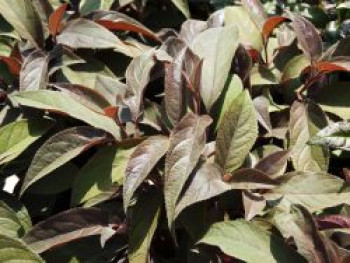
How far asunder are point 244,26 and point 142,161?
645mm

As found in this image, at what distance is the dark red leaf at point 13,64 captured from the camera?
152 centimetres

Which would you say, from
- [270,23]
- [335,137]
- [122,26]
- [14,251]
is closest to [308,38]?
[270,23]

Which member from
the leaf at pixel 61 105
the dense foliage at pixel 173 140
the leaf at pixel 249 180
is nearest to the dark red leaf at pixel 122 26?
the dense foliage at pixel 173 140

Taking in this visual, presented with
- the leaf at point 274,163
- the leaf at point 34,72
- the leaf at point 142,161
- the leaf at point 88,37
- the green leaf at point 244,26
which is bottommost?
the leaf at point 274,163

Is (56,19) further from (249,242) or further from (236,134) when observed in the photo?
(249,242)

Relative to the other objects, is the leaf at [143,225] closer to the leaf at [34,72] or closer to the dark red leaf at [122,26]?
the leaf at [34,72]

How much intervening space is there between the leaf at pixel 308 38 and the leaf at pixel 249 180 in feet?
1.30

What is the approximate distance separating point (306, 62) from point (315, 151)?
0.27 meters

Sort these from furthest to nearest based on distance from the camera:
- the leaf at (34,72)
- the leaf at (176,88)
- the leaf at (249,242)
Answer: the leaf at (34,72) → the leaf at (176,88) → the leaf at (249,242)

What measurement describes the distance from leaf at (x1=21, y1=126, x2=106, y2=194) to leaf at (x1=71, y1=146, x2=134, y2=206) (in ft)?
0.13

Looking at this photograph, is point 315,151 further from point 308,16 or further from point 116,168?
point 308,16

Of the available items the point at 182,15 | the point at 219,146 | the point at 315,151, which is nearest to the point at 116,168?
the point at 219,146

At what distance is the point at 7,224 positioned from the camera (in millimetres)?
1345

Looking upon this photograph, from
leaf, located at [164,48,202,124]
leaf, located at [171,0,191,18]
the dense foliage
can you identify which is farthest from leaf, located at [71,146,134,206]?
leaf, located at [171,0,191,18]
